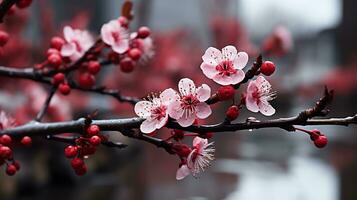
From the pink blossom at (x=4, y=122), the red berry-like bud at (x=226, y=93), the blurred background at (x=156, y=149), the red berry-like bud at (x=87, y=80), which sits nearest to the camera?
the red berry-like bud at (x=226, y=93)

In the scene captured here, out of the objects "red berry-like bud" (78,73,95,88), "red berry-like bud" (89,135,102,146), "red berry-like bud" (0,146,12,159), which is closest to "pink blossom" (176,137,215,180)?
"red berry-like bud" (89,135,102,146)

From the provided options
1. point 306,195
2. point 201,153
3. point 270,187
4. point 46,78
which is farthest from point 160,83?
point 201,153

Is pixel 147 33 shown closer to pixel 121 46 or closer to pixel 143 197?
pixel 121 46

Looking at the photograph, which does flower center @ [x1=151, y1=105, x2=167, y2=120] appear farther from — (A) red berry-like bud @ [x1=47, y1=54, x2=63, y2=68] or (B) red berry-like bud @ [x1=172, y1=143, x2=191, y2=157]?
(A) red berry-like bud @ [x1=47, y1=54, x2=63, y2=68]

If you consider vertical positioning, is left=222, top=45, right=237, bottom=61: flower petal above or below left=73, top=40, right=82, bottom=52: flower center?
below

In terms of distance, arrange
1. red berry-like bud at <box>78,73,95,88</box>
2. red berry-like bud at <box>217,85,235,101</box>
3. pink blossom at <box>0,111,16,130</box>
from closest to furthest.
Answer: red berry-like bud at <box>217,85,235,101</box> → pink blossom at <box>0,111,16,130</box> → red berry-like bud at <box>78,73,95,88</box>

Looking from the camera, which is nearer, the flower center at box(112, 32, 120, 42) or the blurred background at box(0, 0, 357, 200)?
the flower center at box(112, 32, 120, 42)

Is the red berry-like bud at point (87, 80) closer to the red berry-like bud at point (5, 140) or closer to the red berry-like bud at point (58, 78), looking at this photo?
the red berry-like bud at point (58, 78)

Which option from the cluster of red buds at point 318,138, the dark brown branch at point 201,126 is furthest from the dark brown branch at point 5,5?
the cluster of red buds at point 318,138
